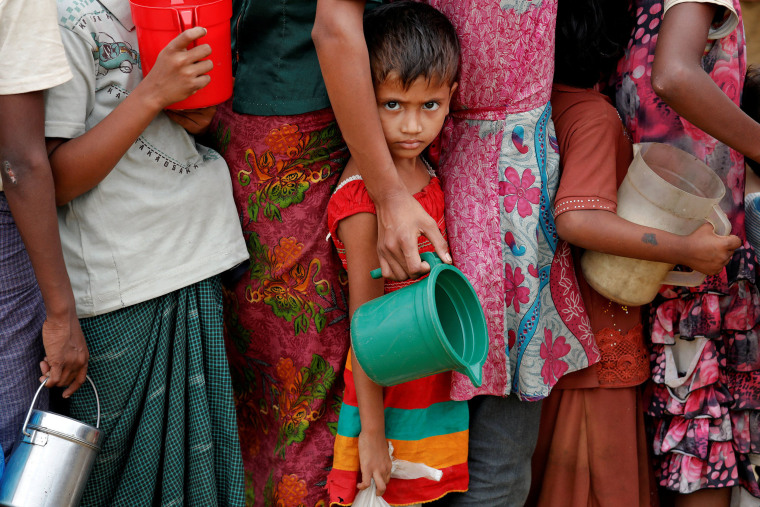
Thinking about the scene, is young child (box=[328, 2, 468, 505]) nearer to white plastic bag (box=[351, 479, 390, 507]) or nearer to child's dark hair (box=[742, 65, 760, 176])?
white plastic bag (box=[351, 479, 390, 507])

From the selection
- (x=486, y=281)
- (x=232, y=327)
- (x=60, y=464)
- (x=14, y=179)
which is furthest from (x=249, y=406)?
(x=14, y=179)

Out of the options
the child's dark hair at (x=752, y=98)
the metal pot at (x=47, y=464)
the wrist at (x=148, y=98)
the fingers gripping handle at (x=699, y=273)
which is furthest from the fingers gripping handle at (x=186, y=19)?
the child's dark hair at (x=752, y=98)

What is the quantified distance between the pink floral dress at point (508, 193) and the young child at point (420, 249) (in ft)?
0.24

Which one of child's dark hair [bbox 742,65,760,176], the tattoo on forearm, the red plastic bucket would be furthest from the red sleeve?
child's dark hair [bbox 742,65,760,176]

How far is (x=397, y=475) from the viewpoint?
196cm

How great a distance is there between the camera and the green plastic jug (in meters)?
1.53

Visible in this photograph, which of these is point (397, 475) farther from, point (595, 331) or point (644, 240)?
point (644, 240)

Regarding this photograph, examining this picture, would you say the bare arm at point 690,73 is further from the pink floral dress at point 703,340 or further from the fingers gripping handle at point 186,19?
the fingers gripping handle at point 186,19

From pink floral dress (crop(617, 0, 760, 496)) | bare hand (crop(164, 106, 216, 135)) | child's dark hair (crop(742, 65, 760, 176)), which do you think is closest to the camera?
bare hand (crop(164, 106, 216, 135))

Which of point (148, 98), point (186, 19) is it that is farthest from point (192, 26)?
point (148, 98)

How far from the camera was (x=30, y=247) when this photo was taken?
5.26 feet

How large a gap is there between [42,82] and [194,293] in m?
0.62

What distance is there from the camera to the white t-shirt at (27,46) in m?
1.51

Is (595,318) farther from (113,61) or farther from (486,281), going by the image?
(113,61)
